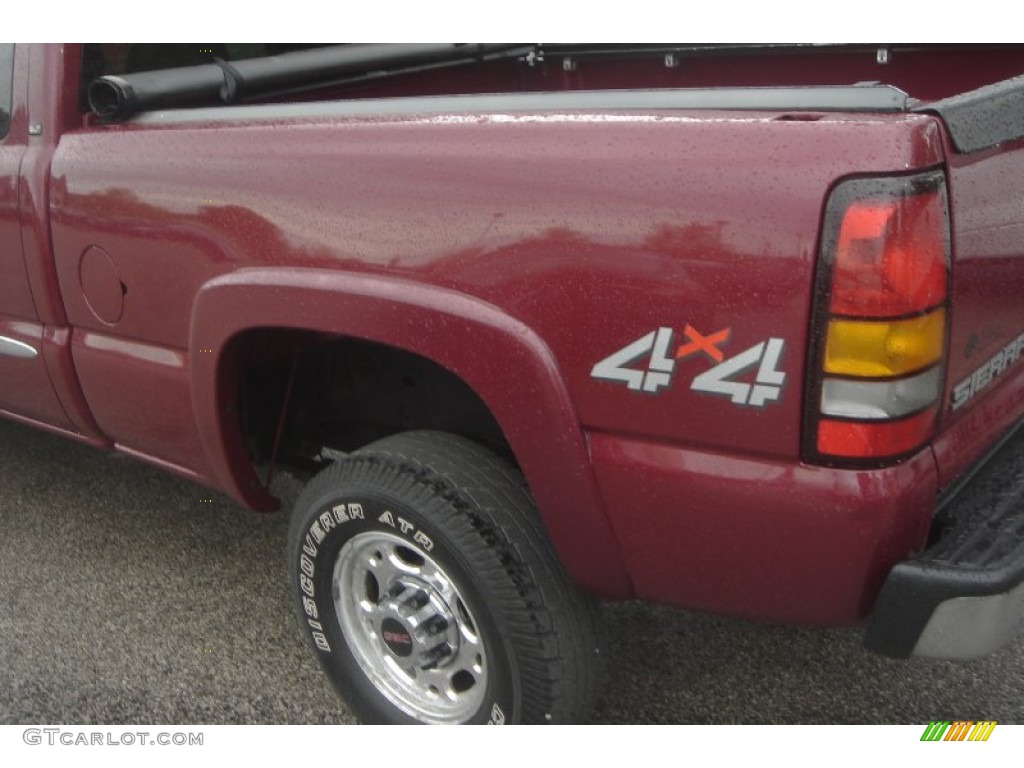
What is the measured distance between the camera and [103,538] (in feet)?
10.9

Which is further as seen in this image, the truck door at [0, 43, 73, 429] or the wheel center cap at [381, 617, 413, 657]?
the truck door at [0, 43, 73, 429]

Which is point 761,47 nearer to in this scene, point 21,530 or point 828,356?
point 828,356

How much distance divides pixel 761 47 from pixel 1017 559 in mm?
1958

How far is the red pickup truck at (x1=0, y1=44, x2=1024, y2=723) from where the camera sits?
1.54 meters

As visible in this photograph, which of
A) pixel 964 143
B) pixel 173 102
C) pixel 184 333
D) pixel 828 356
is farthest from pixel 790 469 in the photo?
pixel 173 102

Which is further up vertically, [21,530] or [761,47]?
[761,47]

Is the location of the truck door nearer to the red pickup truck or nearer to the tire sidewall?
the red pickup truck

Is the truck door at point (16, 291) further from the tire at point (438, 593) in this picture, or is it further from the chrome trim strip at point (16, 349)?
the tire at point (438, 593)

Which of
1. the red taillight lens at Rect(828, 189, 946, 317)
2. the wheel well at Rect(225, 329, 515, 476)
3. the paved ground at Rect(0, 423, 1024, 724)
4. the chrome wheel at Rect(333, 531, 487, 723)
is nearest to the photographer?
the red taillight lens at Rect(828, 189, 946, 317)

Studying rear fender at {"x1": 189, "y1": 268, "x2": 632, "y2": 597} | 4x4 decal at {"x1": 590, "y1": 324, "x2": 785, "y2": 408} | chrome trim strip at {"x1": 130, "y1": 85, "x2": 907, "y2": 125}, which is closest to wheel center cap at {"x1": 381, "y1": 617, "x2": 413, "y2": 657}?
rear fender at {"x1": 189, "y1": 268, "x2": 632, "y2": 597}

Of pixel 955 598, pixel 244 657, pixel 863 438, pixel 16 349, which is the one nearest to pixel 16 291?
pixel 16 349

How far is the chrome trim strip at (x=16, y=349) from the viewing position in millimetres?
2828

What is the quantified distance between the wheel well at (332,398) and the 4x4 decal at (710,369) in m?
0.58

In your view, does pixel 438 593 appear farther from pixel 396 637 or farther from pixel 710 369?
pixel 710 369
